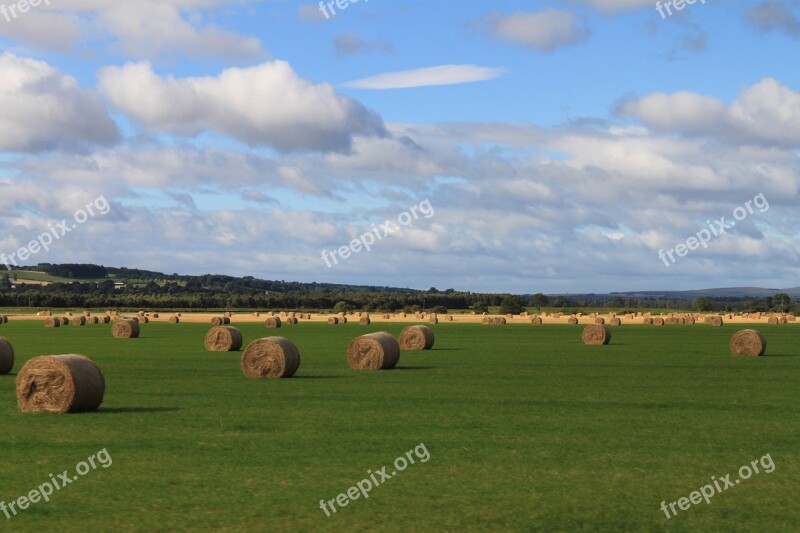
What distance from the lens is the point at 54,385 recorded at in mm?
20188

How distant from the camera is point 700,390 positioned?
84.9 feet

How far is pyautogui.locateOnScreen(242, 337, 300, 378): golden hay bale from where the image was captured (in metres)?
29.3

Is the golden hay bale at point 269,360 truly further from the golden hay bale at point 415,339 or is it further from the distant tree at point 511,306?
the distant tree at point 511,306

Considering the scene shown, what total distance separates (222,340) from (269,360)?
16579 millimetres

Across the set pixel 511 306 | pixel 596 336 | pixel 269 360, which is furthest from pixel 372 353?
pixel 511 306

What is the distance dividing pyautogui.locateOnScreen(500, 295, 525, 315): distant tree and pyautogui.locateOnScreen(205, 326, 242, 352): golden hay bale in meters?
116

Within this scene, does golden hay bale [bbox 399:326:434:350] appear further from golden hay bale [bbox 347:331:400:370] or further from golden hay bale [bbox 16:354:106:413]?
golden hay bale [bbox 16:354:106:413]

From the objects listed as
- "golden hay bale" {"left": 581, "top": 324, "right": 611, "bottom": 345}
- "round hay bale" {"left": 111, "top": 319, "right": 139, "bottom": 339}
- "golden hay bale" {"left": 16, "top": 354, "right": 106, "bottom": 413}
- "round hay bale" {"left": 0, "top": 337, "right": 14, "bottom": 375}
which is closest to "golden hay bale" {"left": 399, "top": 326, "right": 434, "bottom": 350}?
"golden hay bale" {"left": 581, "top": 324, "right": 611, "bottom": 345}

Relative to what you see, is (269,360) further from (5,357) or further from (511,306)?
(511,306)

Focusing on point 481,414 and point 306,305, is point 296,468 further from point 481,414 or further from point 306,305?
point 306,305

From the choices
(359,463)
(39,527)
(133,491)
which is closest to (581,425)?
(359,463)

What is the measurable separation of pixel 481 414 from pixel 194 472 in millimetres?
7713

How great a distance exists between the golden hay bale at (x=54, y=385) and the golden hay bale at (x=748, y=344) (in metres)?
29.6

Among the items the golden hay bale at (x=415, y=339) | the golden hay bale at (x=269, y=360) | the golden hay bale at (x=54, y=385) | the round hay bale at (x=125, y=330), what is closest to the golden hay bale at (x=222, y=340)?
the golden hay bale at (x=415, y=339)
